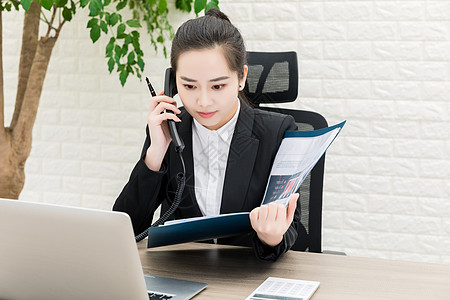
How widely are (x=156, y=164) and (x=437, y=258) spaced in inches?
64.3

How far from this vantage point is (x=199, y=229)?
1112mm

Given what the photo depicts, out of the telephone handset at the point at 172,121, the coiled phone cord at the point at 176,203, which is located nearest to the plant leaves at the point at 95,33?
the telephone handset at the point at 172,121

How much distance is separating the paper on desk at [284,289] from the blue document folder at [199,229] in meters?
0.13

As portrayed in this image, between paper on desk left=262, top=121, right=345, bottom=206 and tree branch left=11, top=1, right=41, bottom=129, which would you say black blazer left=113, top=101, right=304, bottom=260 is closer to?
paper on desk left=262, top=121, right=345, bottom=206

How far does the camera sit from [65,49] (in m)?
2.85

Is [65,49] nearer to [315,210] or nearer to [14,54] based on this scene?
[14,54]

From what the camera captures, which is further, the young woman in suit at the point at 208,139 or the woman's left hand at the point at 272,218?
the young woman in suit at the point at 208,139

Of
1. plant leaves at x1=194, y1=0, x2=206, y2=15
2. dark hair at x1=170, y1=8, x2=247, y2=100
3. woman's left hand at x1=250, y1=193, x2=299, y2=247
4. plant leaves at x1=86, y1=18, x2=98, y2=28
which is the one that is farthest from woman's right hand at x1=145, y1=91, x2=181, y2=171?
plant leaves at x1=86, y1=18, x2=98, y2=28

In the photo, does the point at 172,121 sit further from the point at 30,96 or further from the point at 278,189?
the point at 30,96

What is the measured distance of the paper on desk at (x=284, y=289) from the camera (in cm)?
100

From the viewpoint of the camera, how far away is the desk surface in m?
1.04

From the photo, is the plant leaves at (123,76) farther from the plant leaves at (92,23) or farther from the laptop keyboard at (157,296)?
the laptop keyboard at (157,296)

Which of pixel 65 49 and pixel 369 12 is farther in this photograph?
pixel 65 49

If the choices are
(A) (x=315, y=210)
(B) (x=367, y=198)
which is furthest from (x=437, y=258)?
(A) (x=315, y=210)
